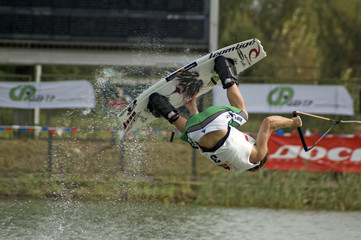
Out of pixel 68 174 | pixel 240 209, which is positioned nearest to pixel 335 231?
pixel 240 209

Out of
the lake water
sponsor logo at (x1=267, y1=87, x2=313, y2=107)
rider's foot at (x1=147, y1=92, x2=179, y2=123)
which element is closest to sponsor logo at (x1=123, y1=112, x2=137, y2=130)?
rider's foot at (x1=147, y1=92, x2=179, y2=123)

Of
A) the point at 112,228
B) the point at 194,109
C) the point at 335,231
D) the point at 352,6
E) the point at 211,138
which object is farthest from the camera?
the point at 352,6

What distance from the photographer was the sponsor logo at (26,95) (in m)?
13.3

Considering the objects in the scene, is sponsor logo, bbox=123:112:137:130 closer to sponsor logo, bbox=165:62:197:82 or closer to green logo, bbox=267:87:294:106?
sponsor logo, bbox=165:62:197:82

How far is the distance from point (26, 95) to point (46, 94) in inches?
16.1

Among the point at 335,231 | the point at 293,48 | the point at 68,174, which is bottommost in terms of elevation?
the point at 335,231

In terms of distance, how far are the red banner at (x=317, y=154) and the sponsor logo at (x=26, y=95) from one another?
5.10 metres

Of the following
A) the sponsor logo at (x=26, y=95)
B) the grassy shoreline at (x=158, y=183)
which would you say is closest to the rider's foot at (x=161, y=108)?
the grassy shoreline at (x=158, y=183)

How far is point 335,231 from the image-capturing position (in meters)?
9.21

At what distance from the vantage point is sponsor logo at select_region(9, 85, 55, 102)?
13297mm

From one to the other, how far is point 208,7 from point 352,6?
16854 mm

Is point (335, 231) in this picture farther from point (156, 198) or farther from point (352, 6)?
point (352, 6)

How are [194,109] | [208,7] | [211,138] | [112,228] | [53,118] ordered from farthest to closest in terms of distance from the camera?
[53,118], [208,7], [112,228], [194,109], [211,138]

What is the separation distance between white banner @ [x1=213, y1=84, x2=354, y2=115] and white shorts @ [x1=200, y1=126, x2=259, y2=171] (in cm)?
650
